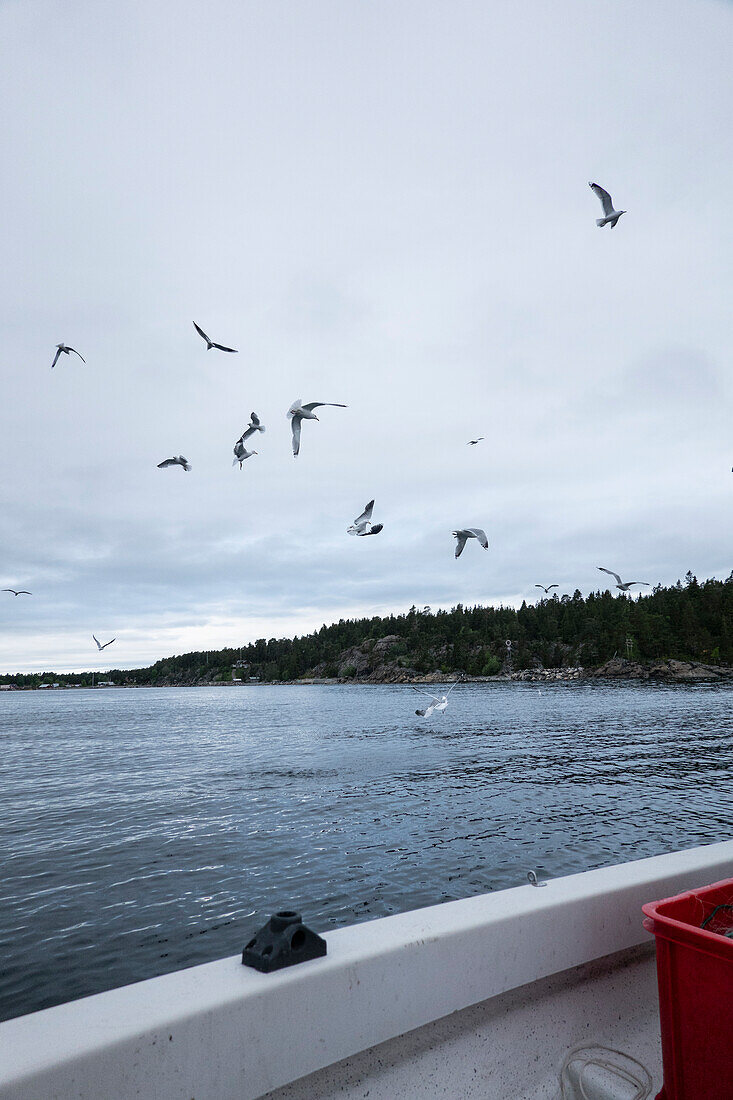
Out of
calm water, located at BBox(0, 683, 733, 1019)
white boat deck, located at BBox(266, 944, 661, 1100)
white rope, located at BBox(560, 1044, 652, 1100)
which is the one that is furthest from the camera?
calm water, located at BBox(0, 683, 733, 1019)

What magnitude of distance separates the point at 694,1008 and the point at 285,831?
40.1 feet

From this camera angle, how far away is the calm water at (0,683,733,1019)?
820 cm

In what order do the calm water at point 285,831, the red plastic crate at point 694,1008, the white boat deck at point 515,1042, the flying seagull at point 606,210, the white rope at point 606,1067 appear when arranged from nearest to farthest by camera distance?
1. the red plastic crate at point 694,1008
2. the white boat deck at point 515,1042
3. the white rope at point 606,1067
4. the calm water at point 285,831
5. the flying seagull at point 606,210

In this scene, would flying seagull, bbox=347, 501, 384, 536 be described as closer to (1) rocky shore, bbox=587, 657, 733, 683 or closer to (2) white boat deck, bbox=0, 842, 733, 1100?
(2) white boat deck, bbox=0, 842, 733, 1100

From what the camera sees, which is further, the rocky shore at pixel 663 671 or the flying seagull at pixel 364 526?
the rocky shore at pixel 663 671

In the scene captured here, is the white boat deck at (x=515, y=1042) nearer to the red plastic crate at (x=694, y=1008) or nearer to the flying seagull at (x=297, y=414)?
the red plastic crate at (x=694, y=1008)

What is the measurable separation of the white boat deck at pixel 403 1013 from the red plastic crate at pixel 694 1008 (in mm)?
466

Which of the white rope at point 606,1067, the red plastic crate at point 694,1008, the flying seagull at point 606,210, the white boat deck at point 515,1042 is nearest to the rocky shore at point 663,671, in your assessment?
the flying seagull at point 606,210

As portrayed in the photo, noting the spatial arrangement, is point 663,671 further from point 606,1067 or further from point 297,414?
point 606,1067

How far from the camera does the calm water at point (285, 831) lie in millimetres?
8203

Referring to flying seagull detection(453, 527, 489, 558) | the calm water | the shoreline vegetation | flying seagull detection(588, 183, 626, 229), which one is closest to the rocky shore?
the shoreline vegetation

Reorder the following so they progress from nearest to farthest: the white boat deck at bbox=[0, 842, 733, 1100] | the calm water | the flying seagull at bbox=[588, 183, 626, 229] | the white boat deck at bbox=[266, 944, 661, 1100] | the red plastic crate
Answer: the white boat deck at bbox=[0, 842, 733, 1100]
the red plastic crate
the white boat deck at bbox=[266, 944, 661, 1100]
the calm water
the flying seagull at bbox=[588, 183, 626, 229]

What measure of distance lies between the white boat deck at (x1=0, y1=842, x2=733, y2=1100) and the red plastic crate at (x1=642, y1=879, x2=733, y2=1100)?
47 centimetres

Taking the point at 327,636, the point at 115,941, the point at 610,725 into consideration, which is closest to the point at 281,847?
the point at 115,941
